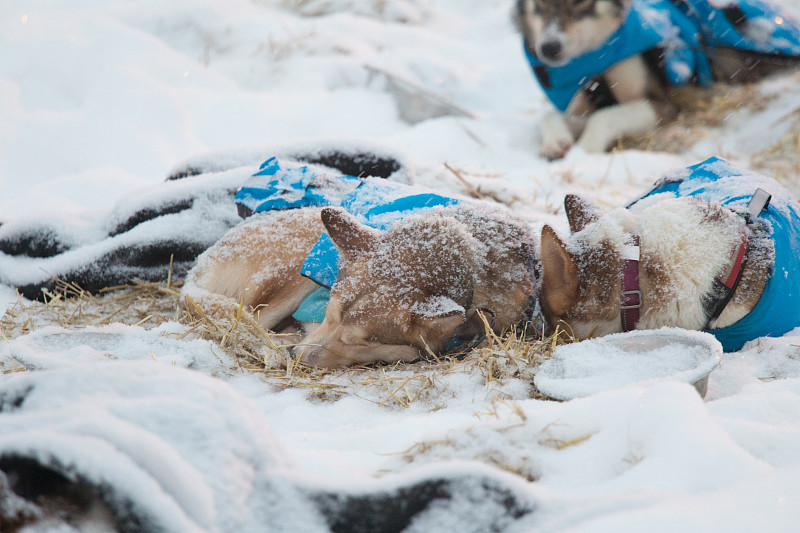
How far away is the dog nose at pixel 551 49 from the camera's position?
562 centimetres

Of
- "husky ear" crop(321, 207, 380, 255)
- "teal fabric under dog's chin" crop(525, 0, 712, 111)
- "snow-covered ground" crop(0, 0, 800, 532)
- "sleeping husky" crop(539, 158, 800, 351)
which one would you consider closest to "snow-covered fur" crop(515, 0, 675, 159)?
"teal fabric under dog's chin" crop(525, 0, 712, 111)

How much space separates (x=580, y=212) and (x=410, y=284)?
917mm

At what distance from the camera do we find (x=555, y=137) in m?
5.93

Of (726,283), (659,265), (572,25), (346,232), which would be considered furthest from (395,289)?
(572,25)

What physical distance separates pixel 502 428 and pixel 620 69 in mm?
5474

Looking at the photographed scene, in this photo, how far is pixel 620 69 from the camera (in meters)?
5.99

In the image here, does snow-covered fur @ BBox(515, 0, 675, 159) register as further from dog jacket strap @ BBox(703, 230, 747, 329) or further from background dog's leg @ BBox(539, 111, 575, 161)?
dog jacket strap @ BBox(703, 230, 747, 329)

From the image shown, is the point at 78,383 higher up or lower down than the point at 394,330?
higher up

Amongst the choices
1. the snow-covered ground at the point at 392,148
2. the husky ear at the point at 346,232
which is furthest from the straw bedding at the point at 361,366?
the husky ear at the point at 346,232

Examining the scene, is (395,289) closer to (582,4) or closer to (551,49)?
(551,49)

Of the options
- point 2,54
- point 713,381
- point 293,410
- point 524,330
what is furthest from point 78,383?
point 2,54

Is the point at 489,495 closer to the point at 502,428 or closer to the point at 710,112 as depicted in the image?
the point at 502,428

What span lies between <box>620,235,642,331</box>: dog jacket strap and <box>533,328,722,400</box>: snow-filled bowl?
0.14 metres

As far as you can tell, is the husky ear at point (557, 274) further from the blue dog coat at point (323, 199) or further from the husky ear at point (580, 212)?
the blue dog coat at point (323, 199)
